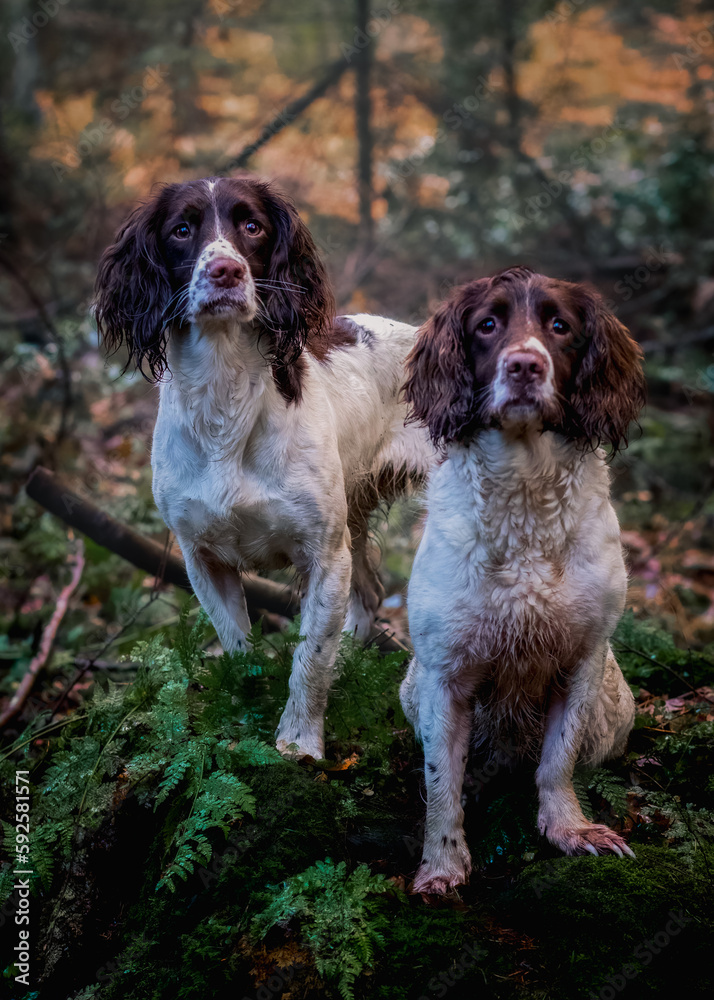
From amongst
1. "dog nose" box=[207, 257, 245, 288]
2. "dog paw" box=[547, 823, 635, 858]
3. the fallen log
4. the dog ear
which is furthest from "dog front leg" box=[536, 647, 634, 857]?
the fallen log

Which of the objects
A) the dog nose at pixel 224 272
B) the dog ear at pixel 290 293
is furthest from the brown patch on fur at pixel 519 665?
the dog nose at pixel 224 272

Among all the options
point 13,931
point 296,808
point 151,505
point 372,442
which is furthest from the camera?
point 151,505

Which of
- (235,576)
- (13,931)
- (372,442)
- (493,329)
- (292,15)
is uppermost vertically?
(292,15)

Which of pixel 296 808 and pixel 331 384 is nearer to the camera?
pixel 296 808

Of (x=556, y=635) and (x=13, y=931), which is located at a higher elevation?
(x=556, y=635)

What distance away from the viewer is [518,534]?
2.64 m

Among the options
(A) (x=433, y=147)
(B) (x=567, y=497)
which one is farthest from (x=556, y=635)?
(A) (x=433, y=147)

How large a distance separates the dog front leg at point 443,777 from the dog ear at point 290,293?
1217 millimetres

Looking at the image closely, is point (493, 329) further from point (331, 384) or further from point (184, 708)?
point (184, 708)

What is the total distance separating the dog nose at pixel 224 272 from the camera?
2834 mm

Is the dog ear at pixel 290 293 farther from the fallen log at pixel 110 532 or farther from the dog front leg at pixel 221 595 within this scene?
the fallen log at pixel 110 532

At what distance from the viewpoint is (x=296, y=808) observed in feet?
9.35

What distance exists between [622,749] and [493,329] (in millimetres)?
1695

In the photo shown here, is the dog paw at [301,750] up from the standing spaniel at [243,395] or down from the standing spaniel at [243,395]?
down
